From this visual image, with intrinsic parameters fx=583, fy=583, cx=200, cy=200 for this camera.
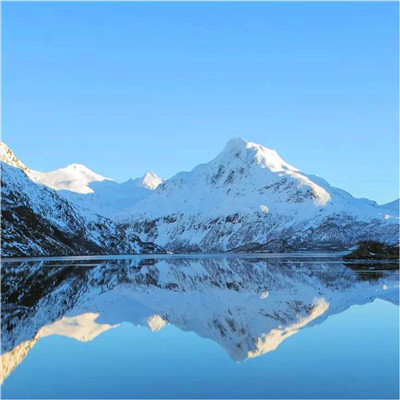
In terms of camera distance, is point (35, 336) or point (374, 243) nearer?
point (35, 336)

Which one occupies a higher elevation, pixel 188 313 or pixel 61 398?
pixel 188 313

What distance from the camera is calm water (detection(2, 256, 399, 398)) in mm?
22047

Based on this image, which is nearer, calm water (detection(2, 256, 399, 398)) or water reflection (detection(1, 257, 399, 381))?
calm water (detection(2, 256, 399, 398))

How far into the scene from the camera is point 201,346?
30500 mm

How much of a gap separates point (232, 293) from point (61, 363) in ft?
113

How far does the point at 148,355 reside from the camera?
1131 inches

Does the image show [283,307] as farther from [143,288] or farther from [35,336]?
[143,288]

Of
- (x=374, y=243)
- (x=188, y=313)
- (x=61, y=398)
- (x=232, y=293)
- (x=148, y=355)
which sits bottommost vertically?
(x=61, y=398)

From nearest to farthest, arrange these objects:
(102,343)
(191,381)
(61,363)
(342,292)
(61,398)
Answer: (61,398), (191,381), (61,363), (102,343), (342,292)

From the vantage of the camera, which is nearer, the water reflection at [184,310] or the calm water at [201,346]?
the calm water at [201,346]

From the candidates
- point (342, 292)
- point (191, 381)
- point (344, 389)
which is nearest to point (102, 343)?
point (191, 381)

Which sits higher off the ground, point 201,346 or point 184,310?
point 184,310

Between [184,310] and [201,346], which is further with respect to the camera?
[184,310]

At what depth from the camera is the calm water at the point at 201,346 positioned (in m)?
22.0
